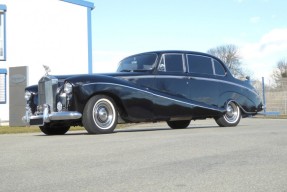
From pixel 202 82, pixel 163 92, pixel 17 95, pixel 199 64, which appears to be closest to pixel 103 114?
pixel 163 92

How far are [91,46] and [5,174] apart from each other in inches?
941

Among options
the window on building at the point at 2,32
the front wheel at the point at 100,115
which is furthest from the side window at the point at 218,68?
the window on building at the point at 2,32

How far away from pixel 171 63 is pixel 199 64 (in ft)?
3.34

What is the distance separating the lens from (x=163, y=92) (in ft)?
32.3

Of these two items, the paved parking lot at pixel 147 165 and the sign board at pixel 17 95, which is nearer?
the paved parking lot at pixel 147 165

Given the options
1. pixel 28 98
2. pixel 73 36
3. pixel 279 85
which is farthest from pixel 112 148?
pixel 73 36

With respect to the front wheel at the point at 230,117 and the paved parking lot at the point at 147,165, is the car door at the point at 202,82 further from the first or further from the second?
the paved parking lot at the point at 147,165

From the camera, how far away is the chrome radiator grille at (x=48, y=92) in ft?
29.0

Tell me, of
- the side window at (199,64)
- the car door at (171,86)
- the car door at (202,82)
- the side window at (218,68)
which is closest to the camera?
the car door at (171,86)

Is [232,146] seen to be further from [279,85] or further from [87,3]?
[87,3]

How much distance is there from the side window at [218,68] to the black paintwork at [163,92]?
0.08 m

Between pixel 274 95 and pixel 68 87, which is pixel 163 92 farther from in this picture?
pixel 274 95

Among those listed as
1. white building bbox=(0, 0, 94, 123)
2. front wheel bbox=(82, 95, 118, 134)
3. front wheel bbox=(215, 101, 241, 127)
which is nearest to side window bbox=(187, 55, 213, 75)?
front wheel bbox=(215, 101, 241, 127)

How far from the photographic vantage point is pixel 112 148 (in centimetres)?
633
